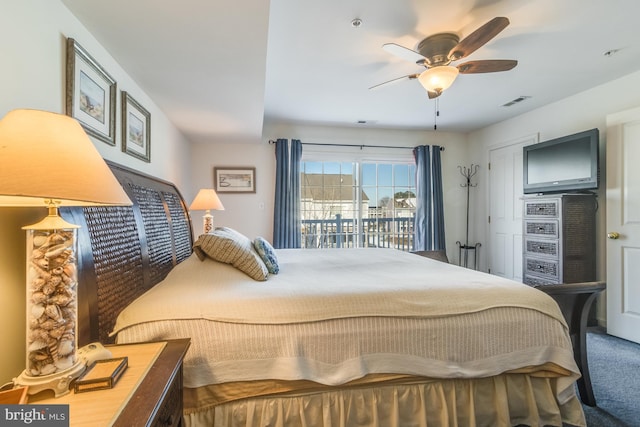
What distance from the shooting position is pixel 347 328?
131 cm

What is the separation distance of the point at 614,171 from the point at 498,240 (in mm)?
1814

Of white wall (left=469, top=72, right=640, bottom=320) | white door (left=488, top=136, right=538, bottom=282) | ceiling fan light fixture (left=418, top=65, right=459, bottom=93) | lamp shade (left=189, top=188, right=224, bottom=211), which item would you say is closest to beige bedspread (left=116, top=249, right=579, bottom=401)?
ceiling fan light fixture (left=418, top=65, right=459, bottom=93)

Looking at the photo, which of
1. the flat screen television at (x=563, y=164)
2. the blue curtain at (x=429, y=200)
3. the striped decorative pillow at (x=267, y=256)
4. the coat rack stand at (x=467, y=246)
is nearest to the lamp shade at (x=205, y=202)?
the striped decorative pillow at (x=267, y=256)

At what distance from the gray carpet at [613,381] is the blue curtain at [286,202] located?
10.9 feet

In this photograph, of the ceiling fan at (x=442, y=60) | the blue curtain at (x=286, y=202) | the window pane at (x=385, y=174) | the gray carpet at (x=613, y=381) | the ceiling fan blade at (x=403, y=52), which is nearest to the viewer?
the gray carpet at (x=613, y=381)

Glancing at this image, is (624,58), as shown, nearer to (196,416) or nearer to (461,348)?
(461,348)

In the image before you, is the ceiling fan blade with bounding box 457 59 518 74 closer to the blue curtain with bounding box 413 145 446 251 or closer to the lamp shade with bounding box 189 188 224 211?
the blue curtain with bounding box 413 145 446 251

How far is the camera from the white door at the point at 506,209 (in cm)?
413

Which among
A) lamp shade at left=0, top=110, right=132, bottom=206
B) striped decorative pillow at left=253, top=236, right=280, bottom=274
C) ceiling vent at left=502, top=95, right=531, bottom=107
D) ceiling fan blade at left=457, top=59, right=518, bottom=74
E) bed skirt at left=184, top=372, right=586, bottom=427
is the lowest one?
bed skirt at left=184, top=372, right=586, bottom=427

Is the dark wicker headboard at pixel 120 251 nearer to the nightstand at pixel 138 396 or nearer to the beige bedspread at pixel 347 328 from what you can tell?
the beige bedspread at pixel 347 328

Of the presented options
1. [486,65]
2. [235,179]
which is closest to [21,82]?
[486,65]

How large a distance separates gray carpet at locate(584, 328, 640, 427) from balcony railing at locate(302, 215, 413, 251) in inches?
105

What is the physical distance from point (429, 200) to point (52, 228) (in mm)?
4735

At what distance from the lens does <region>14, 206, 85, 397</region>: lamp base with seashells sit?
2.43 feet
